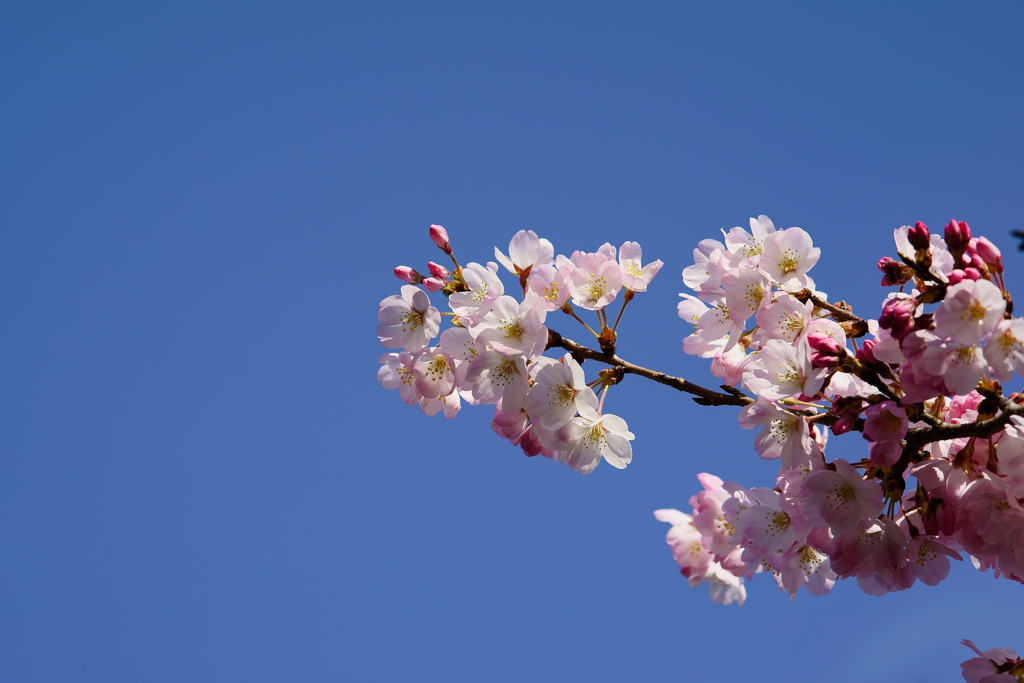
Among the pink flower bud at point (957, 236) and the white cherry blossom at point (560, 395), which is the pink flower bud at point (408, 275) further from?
the pink flower bud at point (957, 236)

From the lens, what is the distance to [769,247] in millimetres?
2355

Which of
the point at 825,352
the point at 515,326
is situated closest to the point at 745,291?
the point at 825,352

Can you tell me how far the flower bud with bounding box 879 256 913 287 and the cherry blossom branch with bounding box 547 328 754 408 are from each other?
0.53 m

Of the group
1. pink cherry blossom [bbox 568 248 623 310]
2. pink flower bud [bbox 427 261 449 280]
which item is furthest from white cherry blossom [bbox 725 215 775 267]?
pink flower bud [bbox 427 261 449 280]

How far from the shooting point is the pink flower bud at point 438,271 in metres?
2.58

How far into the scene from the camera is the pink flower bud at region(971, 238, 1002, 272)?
190cm

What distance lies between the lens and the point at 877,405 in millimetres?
1940

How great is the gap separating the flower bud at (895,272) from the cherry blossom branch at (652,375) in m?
0.53

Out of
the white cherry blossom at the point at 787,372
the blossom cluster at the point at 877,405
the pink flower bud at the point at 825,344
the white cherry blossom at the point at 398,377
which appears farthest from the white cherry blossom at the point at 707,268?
the white cherry blossom at the point at 398,377

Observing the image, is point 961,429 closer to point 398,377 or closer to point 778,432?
point 778,432

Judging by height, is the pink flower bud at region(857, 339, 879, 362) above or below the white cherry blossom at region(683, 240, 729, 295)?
below

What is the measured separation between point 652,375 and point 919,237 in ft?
2.81

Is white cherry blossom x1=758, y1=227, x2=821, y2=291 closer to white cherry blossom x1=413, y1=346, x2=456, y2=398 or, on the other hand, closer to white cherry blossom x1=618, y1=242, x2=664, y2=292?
white cherry blossom x1=618, y1=242, x2=664, y2=292

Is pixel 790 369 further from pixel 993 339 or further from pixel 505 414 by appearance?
pixel 505 414
